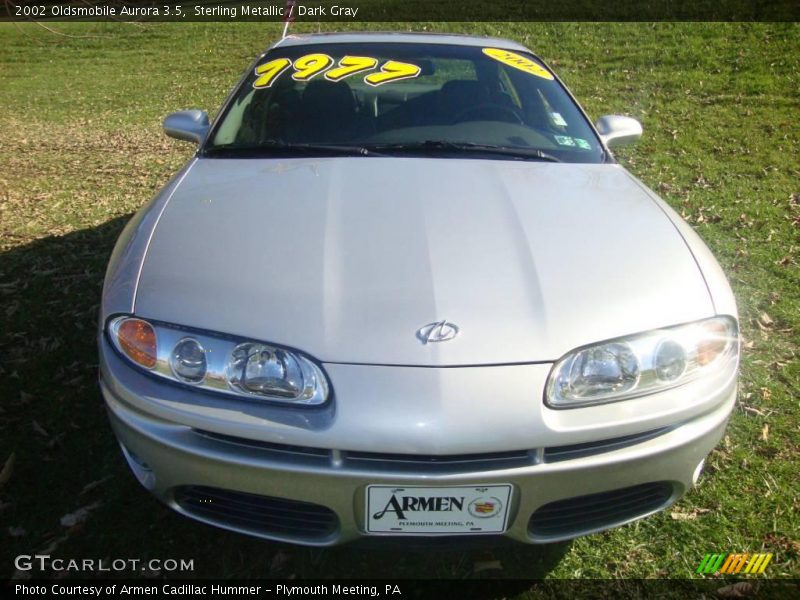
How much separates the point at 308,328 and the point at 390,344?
0.22 metres

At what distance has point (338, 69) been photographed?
3.23m

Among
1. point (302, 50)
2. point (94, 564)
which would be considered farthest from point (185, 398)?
point (302, 50)

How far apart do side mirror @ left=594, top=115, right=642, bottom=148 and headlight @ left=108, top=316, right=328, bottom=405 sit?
2192 millimetres

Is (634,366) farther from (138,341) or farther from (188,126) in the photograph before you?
(188,126)

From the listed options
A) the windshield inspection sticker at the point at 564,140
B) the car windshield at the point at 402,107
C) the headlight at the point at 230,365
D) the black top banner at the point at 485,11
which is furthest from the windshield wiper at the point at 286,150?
the black top banner at the point at 485,11

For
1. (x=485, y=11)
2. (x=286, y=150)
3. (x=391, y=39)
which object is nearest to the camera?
(x=286, y=150)

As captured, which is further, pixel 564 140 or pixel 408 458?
pixel 564 140

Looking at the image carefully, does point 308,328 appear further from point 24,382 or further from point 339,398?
point 24,382

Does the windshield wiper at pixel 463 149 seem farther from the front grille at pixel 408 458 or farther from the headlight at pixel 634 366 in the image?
the front grille at pixel 408 458

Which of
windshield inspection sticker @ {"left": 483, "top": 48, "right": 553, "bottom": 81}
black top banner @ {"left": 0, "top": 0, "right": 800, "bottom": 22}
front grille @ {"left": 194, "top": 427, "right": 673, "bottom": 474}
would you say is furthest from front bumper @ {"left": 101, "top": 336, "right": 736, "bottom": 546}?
black top banner @ {"left": 0, "top": 0, "right": 800, "bottom": 22}

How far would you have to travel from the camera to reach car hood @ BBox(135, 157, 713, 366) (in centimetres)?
178

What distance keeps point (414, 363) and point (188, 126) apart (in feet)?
7.04

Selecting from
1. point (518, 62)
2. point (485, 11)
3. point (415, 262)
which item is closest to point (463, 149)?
point (518, 62)

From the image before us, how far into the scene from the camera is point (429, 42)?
135 inches
